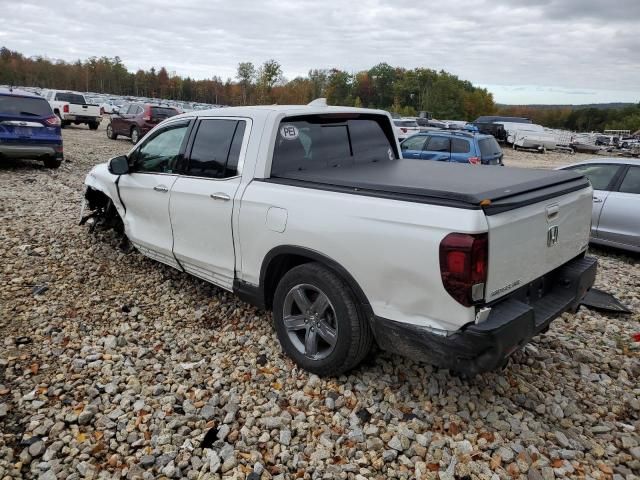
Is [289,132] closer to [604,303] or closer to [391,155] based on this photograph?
[391,155]

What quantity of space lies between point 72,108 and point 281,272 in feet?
80.6

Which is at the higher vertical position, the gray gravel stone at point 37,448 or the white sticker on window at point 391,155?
the white sticker on window at point 391,155

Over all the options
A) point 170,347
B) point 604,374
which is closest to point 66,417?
point 170,347

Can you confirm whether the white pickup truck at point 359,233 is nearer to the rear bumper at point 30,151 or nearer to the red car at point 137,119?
the rear bumper at point 30,151

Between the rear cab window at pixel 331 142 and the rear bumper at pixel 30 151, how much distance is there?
9314 millimetres

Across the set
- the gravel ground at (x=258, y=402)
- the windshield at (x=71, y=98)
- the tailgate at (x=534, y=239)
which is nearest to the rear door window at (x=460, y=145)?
the gravel ground at (x=258, y=402)

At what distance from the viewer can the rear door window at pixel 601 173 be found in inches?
273

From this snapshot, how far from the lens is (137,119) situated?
1931 centimetres

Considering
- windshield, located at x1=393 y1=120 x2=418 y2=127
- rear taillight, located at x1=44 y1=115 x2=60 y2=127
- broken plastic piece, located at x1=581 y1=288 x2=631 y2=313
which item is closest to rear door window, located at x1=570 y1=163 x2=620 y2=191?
broken plastic piece, located at x1=581 y1=288 x2=631 y2=313

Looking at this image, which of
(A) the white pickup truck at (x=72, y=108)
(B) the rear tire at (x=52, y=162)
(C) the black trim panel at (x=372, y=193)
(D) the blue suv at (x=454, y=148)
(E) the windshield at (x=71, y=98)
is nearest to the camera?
(C) the black trim panel at (x=372, y=193)

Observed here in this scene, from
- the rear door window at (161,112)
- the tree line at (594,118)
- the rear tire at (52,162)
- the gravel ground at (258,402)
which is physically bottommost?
the gravel ground at (258,402)

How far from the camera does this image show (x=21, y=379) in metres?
3.45

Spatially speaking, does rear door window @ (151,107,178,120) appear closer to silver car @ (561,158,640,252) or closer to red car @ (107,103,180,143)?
red car @ (107,103,180,143)

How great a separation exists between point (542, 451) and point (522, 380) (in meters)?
0.73
